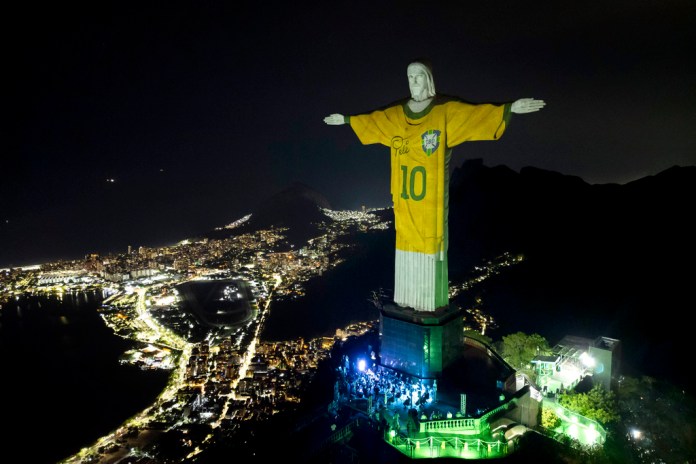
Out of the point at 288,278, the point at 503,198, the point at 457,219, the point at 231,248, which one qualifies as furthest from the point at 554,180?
the point at 231,248

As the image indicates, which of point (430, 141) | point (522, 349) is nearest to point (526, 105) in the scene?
point (430, 141)

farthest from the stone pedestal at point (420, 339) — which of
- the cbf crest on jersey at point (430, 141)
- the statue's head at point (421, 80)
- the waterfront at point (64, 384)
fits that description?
the waterfront at point (64, 384)

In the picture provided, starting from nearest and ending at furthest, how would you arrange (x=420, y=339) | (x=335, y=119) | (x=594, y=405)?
(x=420, y=339)
(x=594, y=405)
(x=335, y=119)

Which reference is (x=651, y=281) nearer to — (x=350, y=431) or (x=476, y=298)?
(x=476, y=298)

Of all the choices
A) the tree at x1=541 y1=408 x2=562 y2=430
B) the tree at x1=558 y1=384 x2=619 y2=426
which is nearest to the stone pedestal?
the tree at x1=541 y1=408 x2=562 y2=430

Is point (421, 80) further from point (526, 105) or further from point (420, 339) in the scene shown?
point (420, 339)

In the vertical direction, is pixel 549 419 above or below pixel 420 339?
below
